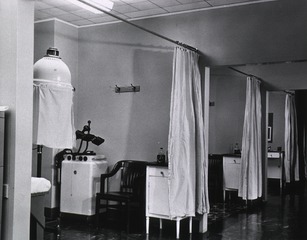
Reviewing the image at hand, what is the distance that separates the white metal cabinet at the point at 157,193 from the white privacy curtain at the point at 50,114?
8.70ft

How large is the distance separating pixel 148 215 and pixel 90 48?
3.20m

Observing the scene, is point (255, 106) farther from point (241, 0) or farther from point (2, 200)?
point (2, 200)

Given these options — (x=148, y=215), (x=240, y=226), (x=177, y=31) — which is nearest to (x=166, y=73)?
(x=177, y=31)

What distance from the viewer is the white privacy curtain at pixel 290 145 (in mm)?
10327

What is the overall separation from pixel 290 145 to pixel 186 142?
6.18m

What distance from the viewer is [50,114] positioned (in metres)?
2.84

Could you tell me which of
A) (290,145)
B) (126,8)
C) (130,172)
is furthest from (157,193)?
(290,145)

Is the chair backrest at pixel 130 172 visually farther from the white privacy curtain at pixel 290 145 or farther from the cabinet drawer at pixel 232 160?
the white privacy curtain at pixel 290 145

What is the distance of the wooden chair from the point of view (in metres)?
5.44

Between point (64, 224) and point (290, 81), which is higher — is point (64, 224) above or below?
below

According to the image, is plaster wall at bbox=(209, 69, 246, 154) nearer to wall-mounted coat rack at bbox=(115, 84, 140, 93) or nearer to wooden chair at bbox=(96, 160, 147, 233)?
wall-mounted coat rack at bbox=(115, 84, 140, 93)

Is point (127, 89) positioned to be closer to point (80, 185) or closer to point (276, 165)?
point (80, 185)

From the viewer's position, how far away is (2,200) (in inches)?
117

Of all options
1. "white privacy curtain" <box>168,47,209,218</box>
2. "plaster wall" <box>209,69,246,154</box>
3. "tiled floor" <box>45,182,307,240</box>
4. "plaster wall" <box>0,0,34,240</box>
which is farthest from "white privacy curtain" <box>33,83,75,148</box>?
"plaster wall" <box>209,69,246,154</box>
